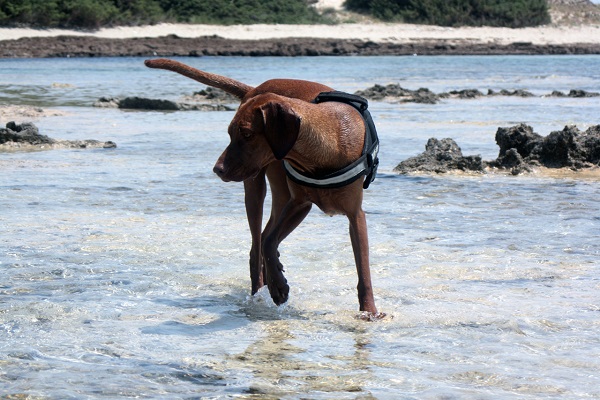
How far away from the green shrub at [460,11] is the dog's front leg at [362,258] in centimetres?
8087

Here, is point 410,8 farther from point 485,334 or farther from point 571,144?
point 485,334

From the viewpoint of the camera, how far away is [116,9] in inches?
2707

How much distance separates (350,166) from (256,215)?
101 centimetres

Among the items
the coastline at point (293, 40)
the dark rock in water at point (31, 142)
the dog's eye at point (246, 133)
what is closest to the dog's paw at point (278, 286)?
the dog's eye at point (246, 133)

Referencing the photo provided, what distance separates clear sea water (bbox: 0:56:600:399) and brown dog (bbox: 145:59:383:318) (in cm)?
34

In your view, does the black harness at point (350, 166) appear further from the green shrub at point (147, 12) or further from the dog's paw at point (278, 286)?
the green shrub at point (147, 12)

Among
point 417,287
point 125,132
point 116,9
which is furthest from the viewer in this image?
point 116,9

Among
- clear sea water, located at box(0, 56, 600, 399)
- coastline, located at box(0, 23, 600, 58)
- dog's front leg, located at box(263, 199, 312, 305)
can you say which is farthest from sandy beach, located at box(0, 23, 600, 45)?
dog's front leg, located at box(263, 199, 312, 305)

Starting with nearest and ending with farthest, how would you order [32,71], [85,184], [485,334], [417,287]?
[485,334] → [417,287] → [85,184] → [32,71]

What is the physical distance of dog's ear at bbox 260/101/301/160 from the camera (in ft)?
16.6

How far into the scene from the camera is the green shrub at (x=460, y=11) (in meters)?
85.8

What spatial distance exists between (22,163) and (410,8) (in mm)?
76610

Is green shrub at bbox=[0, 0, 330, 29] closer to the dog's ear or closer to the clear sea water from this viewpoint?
the clear sea water

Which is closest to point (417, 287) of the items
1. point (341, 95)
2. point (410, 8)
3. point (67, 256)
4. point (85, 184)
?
point (341, 95)
